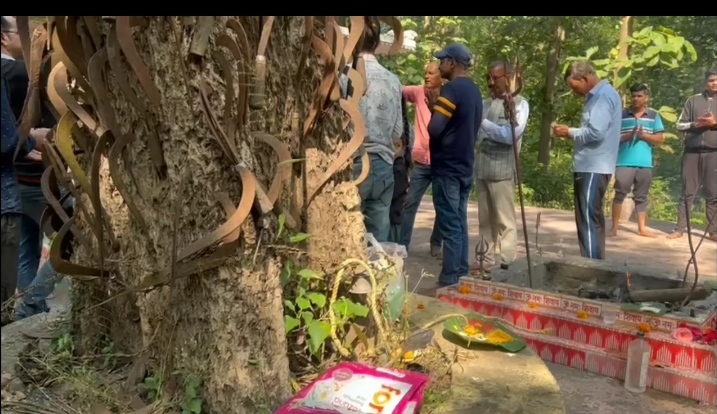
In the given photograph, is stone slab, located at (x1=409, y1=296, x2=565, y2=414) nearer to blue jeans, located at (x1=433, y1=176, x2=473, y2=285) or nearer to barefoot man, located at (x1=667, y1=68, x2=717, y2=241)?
blue jeans, located at (x1=433, y1=176, x2=473, y2=285)

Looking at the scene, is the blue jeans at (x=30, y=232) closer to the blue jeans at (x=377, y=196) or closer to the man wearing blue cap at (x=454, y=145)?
the blue jeans at (x=377, y=196)

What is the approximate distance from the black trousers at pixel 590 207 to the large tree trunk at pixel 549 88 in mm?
6711

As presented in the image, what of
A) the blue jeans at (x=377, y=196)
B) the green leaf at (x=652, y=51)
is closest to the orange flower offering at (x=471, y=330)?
the blue jeans at (x=377, y=196)

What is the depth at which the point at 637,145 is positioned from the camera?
7.04 m

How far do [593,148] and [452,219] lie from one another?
51.0 inches

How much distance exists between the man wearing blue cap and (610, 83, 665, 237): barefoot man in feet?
9.19

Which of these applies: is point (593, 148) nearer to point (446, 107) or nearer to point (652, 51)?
point (446, 107)

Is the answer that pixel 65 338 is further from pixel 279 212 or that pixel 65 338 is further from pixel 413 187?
pixel 413 187

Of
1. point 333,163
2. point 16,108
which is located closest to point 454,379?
point 333,163

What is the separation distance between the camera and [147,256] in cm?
156

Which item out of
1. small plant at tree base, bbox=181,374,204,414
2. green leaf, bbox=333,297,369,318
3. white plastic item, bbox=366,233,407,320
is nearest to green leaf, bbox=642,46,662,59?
white plastic item, bbox=366,233,407,320

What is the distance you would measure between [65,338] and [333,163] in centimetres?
83

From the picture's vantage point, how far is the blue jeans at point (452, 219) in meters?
4.86

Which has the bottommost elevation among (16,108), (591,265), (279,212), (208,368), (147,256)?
(591,265)
